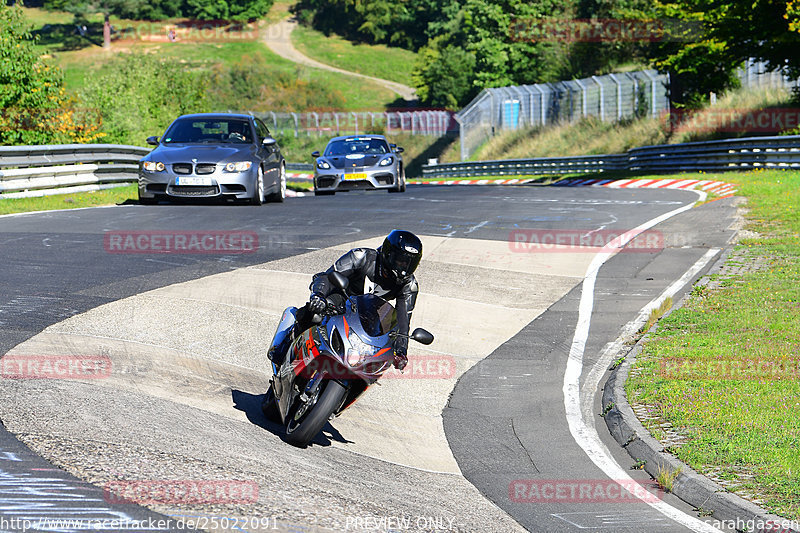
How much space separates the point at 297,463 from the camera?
6.26 meters

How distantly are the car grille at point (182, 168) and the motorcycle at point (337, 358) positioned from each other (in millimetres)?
11368

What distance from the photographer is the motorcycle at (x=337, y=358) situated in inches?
250

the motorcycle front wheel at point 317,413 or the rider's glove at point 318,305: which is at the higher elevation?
the rider's glove at point 318,305

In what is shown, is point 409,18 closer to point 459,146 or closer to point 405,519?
point 459,146

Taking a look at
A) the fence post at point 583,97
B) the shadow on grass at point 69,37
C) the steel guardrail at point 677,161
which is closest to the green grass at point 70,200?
the steel guardrail at point 677,161

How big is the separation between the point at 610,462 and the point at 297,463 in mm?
2328

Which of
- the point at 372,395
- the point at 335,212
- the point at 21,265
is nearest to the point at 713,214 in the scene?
the point at 335,212

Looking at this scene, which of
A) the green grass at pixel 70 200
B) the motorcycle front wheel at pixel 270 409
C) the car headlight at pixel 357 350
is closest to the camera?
the car headlight at pixel 357 350

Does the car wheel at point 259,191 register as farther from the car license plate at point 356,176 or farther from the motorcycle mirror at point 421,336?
the motorcycle mirror at point 421,336

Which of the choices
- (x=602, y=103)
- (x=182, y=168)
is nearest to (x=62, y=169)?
(x=182, y=168)

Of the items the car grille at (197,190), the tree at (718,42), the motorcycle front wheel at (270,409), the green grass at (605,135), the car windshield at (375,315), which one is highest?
the tree at (718,42)

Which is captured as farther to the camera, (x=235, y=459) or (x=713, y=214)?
(x=713, y=214)

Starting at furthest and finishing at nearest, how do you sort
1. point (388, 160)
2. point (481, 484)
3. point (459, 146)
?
point (459, 146)
point (388, 160)
point (481, 484)

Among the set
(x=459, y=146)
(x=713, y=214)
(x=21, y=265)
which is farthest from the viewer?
(x=459, y=146)
